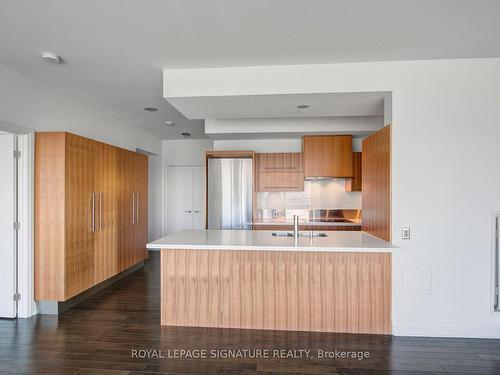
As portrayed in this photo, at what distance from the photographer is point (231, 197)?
5527 millimetres

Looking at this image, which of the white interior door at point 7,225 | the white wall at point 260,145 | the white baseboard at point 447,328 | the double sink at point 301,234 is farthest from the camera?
the white wall at point 260,145

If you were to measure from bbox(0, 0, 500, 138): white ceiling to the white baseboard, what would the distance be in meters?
2.48

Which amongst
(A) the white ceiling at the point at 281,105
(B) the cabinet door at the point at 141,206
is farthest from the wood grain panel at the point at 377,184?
(B) the cabinet door at the point at 141,206

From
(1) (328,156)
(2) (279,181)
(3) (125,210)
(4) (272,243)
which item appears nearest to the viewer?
(4) (272,243)

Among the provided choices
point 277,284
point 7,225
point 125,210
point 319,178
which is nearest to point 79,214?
point 7,225

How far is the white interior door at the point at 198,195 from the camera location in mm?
7223

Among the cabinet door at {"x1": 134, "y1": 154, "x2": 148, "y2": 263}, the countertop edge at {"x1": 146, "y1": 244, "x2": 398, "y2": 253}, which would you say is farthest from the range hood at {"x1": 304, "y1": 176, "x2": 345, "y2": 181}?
the cabinet door at {"x1": 134, "y1": 154, "x2": 148, "y2": 263}

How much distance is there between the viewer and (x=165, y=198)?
24.0 feet

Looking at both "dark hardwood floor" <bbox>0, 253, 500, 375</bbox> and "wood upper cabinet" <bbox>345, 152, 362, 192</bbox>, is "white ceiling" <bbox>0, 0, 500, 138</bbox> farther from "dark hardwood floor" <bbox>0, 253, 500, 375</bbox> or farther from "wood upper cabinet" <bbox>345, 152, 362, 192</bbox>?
"wood upper cabinet" <bbox>345, 152, 362, 192</bbox>

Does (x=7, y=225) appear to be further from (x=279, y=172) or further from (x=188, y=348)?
(x=279, y=172)

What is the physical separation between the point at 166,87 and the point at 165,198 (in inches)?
179

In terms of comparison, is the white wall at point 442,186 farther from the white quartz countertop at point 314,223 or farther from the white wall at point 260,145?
the white wall at point 260,145

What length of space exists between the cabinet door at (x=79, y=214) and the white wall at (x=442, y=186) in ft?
10.1

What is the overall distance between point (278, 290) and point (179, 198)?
4727 mm
